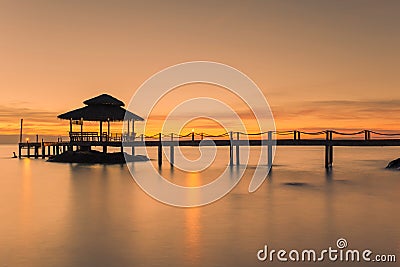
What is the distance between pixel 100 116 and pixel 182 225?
2716 cm

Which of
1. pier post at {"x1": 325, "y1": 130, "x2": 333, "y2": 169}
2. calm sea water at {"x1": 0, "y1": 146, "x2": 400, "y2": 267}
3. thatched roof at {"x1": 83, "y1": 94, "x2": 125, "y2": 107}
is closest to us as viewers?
calm sea water at {"x1": 0, "y1": 146, "x2": 400, "y2": 267}

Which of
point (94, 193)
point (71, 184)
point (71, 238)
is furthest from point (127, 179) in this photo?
point (71, 238)

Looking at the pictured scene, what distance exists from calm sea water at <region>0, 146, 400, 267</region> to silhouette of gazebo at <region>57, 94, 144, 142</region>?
Answer: 1544cm

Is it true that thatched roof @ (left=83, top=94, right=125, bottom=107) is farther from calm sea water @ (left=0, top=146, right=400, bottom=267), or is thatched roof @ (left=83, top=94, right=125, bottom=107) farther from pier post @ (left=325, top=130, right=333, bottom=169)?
pier post @ (left=325, top=130, right=333, bottom=169)

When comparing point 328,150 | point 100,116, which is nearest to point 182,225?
point 328,150

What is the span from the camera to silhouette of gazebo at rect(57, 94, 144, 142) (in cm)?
4066

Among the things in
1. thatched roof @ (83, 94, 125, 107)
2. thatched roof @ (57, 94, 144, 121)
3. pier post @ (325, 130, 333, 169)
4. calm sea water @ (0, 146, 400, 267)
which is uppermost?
thatched roof @ (83, 94, 125, 107)

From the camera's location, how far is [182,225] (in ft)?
49.6

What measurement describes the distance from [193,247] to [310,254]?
3127mm

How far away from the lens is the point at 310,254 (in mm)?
11227

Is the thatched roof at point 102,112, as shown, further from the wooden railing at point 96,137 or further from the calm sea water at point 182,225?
the calm sea water at point 182,225

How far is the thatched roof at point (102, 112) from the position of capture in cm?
4056

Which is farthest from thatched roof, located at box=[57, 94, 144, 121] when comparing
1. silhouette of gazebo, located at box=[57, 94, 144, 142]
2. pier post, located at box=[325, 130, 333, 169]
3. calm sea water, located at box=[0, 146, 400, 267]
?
pier post, located at box=[325, 130, 333, 169]

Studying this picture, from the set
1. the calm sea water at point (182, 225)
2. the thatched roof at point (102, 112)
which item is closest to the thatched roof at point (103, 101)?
the thatched roof at point (102, 112)
